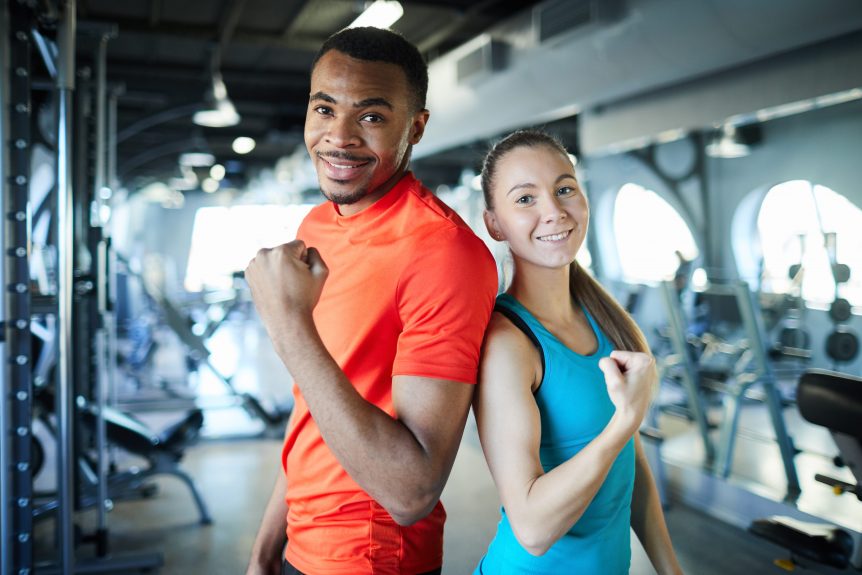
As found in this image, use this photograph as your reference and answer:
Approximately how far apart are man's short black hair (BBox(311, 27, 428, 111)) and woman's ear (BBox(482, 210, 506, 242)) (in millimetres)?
219

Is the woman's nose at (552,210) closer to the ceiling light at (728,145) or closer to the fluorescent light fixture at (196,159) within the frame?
the ceiling light at (728,145)

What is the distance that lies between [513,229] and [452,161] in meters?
15.2

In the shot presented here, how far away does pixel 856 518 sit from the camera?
3684mm

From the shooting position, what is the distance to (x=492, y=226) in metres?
1.25

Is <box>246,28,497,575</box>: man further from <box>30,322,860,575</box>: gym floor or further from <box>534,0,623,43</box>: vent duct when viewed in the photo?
<box>534,0,623,43</box>: vent duct

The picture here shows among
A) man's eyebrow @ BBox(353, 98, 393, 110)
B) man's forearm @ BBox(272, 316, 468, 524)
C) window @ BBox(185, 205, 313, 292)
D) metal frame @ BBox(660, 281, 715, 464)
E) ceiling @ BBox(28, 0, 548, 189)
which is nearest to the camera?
man's forearm @ BBox(272, 316, 468, 524)

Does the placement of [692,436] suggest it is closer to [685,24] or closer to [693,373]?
[693,373]

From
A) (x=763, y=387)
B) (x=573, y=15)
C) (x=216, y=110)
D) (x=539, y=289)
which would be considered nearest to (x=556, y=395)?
(x=539, y=289)

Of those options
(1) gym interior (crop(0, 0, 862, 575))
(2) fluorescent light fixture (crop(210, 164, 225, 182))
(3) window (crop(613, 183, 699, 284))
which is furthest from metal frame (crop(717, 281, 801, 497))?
(2) fluorescent light fixture (crop(210, 164, 225, 182))

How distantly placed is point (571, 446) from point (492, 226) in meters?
0.40

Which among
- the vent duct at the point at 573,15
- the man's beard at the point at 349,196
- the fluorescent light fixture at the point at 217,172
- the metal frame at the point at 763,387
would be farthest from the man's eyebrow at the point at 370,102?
the fluorescent light fixture at the point at 217,172

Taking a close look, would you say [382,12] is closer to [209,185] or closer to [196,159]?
[196,159]

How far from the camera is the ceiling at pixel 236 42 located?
632 cm

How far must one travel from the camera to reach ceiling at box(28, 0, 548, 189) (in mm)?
6316
